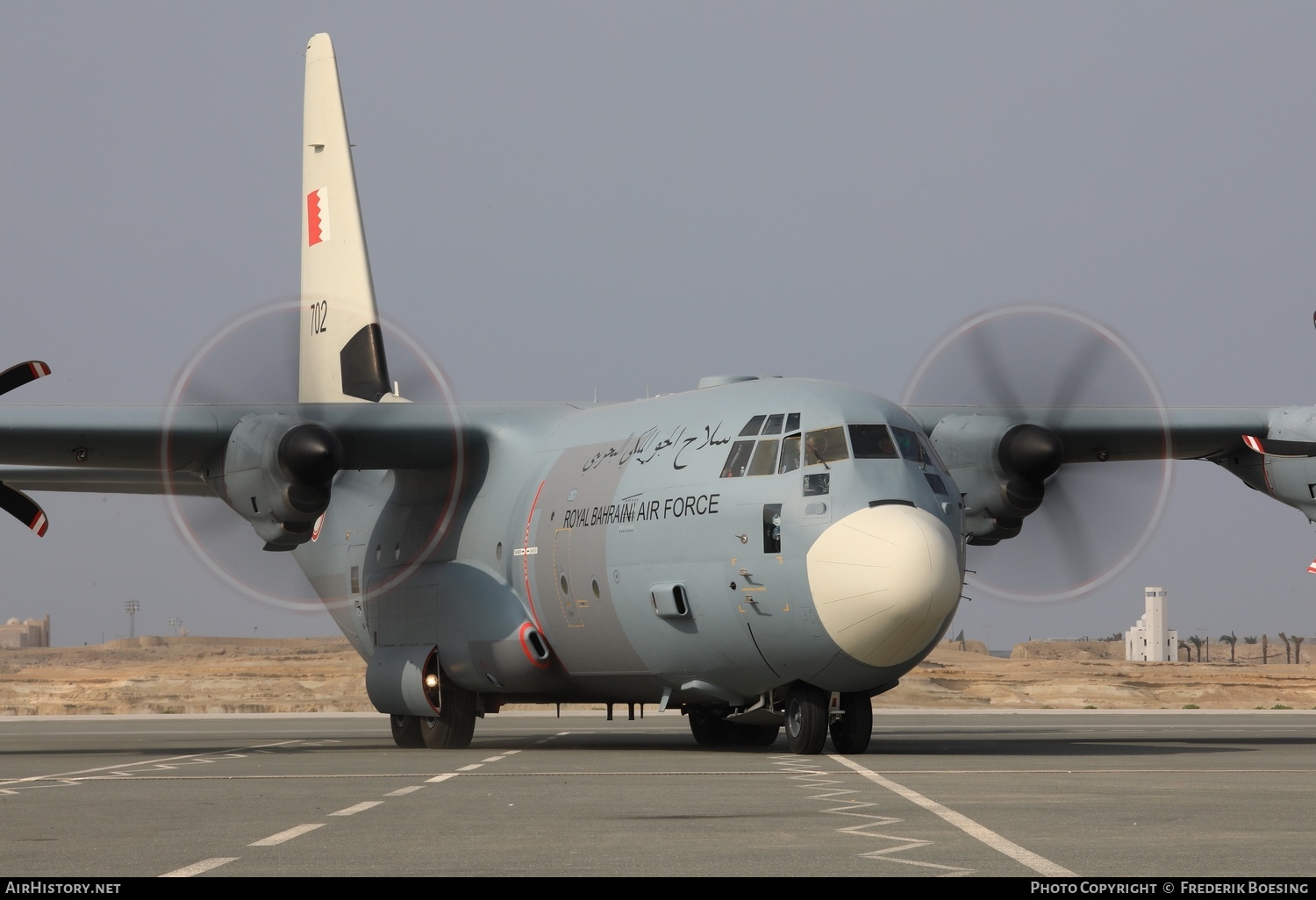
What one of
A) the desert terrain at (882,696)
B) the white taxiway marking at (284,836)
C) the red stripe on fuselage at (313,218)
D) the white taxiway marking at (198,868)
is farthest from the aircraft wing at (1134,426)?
the desert terrain at (882,696)

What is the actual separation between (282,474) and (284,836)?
457 inches

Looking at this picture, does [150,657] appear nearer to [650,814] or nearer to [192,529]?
[192,529]

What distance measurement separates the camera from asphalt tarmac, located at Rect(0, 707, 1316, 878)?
832cm

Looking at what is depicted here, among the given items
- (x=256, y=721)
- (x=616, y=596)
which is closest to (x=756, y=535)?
(x=616, y=596)

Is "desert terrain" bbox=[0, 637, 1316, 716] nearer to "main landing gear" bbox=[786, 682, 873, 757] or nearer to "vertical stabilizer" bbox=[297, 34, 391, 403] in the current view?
"vertical stabilizer" bbox=[297, 34, 391, 403]

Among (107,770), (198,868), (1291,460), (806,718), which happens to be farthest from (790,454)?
(198,868)

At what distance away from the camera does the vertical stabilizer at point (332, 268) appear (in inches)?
1093

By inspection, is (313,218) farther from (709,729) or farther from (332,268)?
(709,729)

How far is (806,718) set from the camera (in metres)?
18.1

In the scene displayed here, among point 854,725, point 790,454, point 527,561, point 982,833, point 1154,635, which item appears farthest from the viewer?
point 1154,635

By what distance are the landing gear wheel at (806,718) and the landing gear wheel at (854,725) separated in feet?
0.88

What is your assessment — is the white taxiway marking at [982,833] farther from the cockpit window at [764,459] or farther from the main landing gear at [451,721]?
the main landing gear at [451,721]

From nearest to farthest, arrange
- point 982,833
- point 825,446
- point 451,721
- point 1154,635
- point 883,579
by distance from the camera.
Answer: point 982,833 < point 883,579 < point 825,446 < point 451,721 < point 1154,635

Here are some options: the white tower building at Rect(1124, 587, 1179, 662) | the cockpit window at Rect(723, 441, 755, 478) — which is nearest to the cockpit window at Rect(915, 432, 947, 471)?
the cockpit window at Rect(723, 441, 755, 478)
